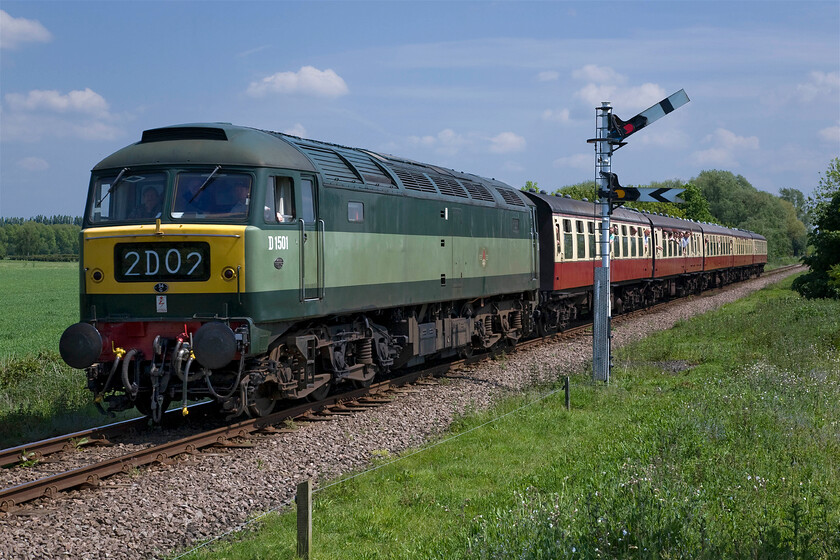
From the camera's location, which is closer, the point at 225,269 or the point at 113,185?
the point at 225,269

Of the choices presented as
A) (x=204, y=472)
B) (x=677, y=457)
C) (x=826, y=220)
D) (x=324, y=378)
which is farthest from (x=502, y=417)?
(x=826, y=220)

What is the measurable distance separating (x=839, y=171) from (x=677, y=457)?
3883 centimetres

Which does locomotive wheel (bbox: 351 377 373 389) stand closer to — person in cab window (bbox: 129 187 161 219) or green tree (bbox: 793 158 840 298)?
→ person in cab window (bbox: 129 187 161 219)

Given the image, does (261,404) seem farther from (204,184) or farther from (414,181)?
(414,181)

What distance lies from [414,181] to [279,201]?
423 centimetres

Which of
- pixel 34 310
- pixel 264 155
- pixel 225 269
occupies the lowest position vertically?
pixel 34 310

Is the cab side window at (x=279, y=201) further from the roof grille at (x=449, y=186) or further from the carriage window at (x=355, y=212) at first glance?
the roof grille at (x=449, y=186)

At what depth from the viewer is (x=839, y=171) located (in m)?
41.3

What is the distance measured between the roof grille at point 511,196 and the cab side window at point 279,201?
8894 millimetres

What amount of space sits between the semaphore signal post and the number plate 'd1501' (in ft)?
24.1

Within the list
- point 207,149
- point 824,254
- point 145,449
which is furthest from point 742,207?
point 145,449

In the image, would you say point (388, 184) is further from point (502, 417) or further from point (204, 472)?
point (204, 472)

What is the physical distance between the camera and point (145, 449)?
9602mm

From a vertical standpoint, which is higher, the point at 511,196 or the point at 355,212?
the point at 511,196
